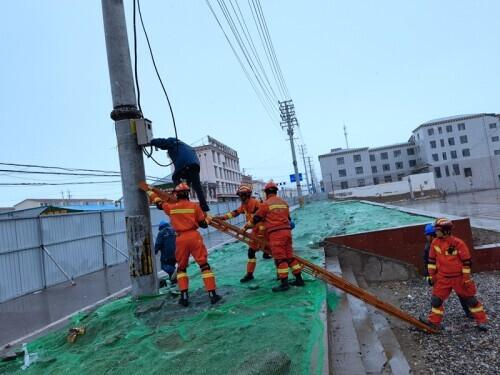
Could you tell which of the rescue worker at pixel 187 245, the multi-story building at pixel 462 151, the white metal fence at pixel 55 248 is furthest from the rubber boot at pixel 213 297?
the multi-story building at pixel 462 151

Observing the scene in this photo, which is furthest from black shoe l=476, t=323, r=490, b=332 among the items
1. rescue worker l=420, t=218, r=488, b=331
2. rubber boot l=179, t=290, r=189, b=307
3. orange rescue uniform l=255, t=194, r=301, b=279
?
rubber boot l=179, t=290, r=189, b=307

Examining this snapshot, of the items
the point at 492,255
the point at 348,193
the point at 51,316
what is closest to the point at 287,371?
the point at 51,316

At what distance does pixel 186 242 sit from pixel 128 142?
171 cm

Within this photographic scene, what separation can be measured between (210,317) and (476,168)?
73.9m

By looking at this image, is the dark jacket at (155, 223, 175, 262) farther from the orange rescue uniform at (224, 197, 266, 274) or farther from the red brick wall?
the red brick wall

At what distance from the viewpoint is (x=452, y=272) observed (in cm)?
509

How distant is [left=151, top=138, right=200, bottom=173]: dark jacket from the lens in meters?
5.64

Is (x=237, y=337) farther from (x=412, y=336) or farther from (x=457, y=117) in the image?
(x=457, y=117)

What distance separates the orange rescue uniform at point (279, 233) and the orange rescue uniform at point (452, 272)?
6.35ft

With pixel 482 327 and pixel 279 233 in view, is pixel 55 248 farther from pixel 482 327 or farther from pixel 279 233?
pixel 482 327

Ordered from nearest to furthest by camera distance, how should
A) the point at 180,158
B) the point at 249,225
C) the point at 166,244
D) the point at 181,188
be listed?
1. the point at 181,188
2. the point at 180,158
3. the point at 249,225
4. the point at 166,244

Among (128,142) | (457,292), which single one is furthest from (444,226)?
(128,142)

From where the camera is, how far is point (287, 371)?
2842 millimetres

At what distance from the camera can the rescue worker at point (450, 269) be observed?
503 centimetres
